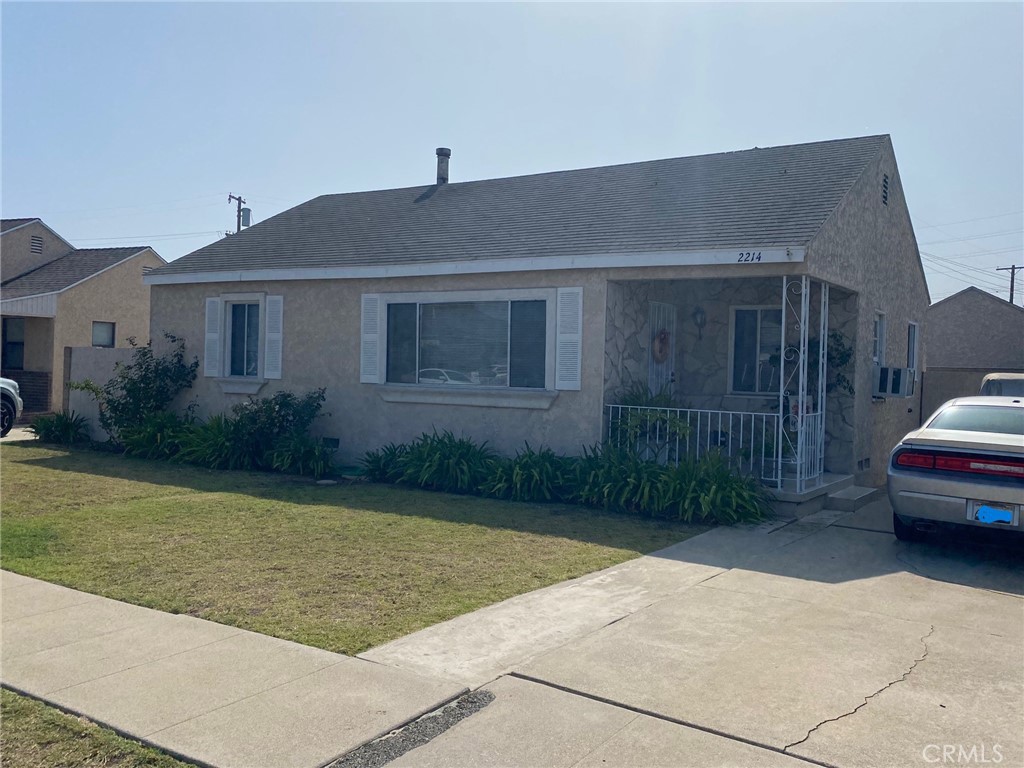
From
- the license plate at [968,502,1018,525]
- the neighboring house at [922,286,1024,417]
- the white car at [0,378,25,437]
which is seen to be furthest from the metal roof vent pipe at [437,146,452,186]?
the neighboring house at [922,286,1024,417]

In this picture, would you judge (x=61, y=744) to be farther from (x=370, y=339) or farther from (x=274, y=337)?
(x=274, y=337)

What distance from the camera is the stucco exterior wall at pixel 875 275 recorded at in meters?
10.8

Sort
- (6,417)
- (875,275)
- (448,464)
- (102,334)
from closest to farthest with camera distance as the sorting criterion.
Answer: (448,464) < (875,275) < (6,417) < (102,334)

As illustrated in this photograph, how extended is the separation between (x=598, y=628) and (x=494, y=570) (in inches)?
64.9

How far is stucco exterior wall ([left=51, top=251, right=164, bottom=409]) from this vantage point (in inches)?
868

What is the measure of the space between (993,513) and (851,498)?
10.6ft

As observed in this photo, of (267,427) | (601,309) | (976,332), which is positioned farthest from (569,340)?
(976,332)

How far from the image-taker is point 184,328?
15.5 metres

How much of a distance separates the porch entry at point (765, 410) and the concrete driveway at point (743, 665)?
2.68 m

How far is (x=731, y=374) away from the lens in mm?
12727

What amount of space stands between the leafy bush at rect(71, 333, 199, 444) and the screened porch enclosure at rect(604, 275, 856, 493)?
8073mm

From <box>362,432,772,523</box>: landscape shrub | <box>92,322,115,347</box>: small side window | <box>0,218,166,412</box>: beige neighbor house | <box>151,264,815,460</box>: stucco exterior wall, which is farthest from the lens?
<box>92,322,115,347</box>: small side window

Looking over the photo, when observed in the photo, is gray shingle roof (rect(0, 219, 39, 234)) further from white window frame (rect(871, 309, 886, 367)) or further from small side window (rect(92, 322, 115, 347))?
white window frame (rect(871, 309, 886, 367))

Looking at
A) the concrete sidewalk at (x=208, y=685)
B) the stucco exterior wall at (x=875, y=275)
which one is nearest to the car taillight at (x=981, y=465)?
the stucco exterior wall at (x=875, y=275)
